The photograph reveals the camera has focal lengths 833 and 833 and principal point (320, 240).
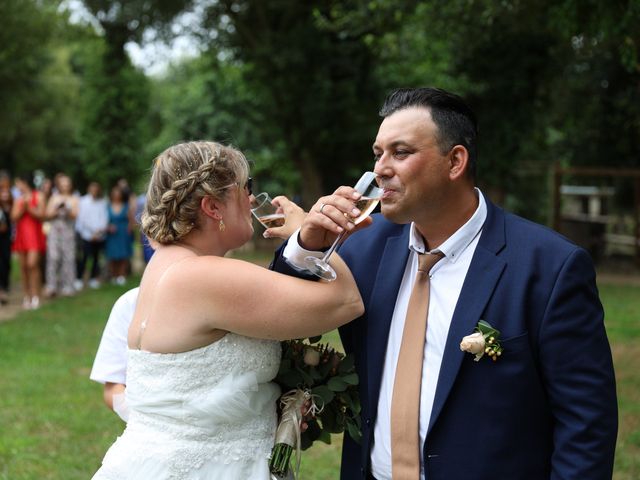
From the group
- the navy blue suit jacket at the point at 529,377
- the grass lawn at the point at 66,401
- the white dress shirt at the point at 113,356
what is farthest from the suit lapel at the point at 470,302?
the grass lawn at the point at 66,401

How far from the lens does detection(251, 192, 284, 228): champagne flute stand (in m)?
3.05

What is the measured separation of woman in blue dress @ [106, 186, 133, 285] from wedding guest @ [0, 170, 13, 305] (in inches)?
108

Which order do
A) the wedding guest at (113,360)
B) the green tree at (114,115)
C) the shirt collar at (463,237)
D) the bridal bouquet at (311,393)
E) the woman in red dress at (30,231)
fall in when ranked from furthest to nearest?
the green tree at (114,115), the woman in red dress at (30,231), the wedding guest at (113,360), the bridal bouquet at (311,393), the shirt collar at (463,237)

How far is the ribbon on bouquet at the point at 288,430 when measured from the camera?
3061 mm

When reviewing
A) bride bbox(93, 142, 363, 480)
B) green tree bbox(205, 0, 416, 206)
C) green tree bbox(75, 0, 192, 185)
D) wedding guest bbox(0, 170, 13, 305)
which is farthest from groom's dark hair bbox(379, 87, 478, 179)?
green tree bbox(75, 0, 192, 185)

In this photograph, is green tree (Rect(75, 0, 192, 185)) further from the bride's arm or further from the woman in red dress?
the bride's arm

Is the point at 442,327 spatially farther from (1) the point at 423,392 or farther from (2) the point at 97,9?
(2) the point at 97,9

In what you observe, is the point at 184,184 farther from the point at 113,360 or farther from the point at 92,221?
the point at 92,221

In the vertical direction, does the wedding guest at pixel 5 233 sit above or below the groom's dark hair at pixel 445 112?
below

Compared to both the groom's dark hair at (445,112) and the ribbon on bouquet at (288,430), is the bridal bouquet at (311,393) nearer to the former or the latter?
the ribbon on bouquet at (288,430)

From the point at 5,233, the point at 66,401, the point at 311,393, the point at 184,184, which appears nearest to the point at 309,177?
the point at 5,233

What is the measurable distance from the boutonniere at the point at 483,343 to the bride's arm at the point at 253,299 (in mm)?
451

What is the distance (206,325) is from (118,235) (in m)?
16.7

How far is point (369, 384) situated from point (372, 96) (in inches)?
827
